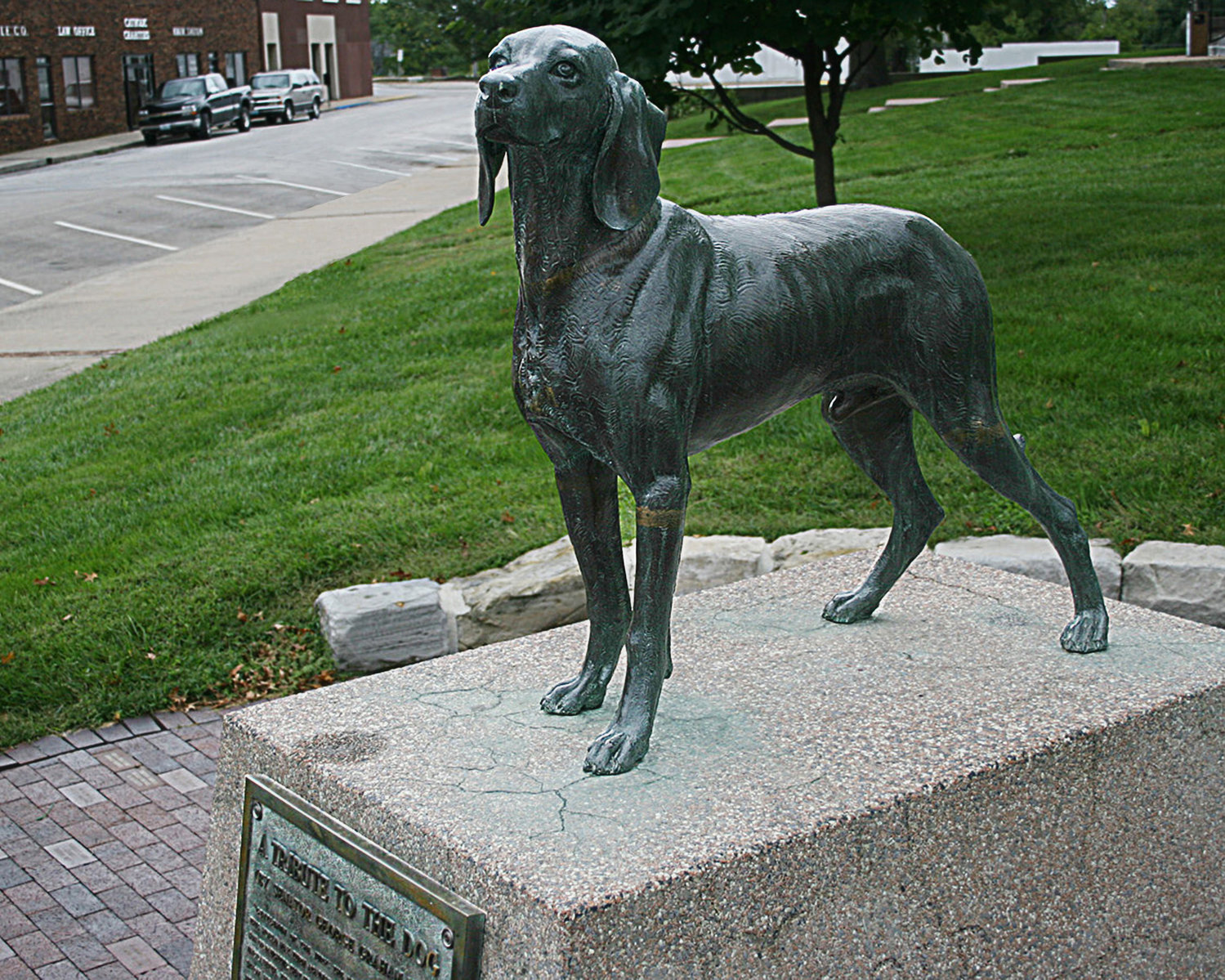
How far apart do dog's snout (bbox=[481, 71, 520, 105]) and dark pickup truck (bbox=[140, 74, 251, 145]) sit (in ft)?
114

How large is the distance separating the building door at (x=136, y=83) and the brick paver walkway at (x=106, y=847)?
3688 centimetres

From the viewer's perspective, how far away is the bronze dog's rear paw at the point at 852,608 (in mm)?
3883

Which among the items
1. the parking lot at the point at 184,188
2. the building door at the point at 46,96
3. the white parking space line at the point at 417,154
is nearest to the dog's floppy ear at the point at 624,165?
the parking lot at the point at 184,188

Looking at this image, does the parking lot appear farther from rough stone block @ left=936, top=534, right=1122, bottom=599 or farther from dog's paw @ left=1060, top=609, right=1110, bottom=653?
dog's paw @ left=1060, top=609, right=1110, bottom=653

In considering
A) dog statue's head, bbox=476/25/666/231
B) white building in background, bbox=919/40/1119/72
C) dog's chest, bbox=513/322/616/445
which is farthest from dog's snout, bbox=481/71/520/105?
white building in background, bbox=919/40/1119/72

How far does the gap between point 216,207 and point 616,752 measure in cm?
2052

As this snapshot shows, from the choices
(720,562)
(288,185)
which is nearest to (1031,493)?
(720,562)

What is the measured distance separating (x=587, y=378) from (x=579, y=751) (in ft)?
2.83

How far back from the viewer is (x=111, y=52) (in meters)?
37.0

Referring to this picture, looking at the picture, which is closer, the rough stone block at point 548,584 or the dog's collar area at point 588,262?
the dog's collar area at point 588,262

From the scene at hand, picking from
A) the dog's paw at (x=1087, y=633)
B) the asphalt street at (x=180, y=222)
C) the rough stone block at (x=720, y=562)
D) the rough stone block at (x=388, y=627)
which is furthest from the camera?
the asphalt street at (x=180, y=222)

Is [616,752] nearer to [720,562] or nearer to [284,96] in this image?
[720,562]

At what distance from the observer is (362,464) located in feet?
23.6

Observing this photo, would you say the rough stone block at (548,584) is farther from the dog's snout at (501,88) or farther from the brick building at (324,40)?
the brick building at (324,40)
